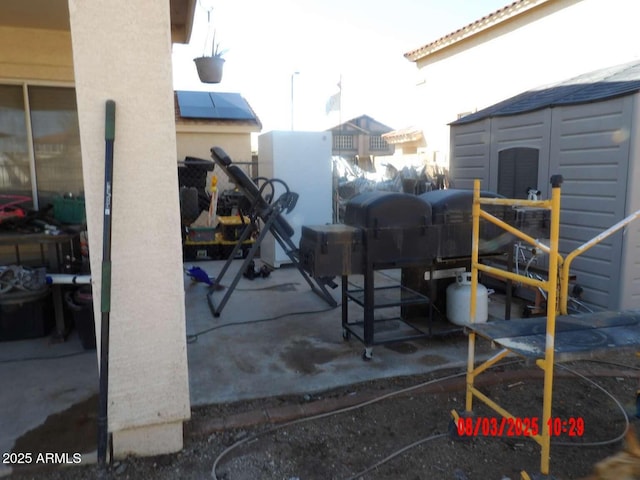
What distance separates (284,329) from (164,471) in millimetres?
2055

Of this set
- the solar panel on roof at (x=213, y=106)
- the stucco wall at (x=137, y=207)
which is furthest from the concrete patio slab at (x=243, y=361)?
the solar panel on roof at (x=213, y=106)

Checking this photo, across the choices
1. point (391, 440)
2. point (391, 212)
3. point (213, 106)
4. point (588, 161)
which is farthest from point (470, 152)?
point (213, 106)

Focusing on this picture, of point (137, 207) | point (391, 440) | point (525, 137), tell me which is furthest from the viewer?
point (525, 137)

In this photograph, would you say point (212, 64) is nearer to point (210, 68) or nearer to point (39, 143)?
point (210, 68)

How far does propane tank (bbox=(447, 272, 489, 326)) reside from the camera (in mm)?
3891

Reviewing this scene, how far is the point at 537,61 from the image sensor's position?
28.5 ft

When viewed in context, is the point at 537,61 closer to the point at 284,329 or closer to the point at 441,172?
the point at 441,172

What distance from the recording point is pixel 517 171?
530 cm

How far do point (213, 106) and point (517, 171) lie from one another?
7.94 meters

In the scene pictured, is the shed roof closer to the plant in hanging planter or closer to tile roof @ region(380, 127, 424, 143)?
the plant in hanging planter

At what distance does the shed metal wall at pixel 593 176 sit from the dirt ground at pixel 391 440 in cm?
142

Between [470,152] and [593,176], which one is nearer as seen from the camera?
[593,176]

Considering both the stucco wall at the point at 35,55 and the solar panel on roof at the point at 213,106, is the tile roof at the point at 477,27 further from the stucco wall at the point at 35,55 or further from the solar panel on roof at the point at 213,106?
the stucco wall at the point at 35,55

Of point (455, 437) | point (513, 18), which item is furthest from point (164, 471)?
point (513, 18)
